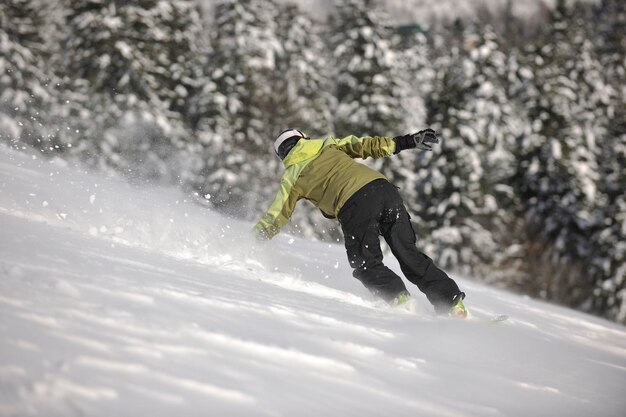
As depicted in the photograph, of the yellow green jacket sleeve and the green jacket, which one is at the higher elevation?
the yellow green jacket sleeve

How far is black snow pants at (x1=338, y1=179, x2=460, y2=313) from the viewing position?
437cm

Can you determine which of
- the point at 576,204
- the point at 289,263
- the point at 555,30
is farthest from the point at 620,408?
the point at 555,30

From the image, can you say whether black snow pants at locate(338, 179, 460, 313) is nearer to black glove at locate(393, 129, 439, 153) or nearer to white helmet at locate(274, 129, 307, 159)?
black glove at locate(393, 129, 439, 153)

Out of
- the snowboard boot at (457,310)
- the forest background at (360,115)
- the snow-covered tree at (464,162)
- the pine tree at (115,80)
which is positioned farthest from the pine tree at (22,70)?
the snowboard boot at (457,310)

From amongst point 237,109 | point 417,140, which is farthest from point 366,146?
point 237,109

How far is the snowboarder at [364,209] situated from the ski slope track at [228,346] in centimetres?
23

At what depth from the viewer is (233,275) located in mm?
3904

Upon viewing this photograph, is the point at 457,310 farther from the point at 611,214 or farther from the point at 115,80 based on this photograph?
the point at 611,214

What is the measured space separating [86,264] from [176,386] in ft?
4.57

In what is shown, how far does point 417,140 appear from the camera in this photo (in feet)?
16.5

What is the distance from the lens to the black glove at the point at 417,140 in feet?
16.4

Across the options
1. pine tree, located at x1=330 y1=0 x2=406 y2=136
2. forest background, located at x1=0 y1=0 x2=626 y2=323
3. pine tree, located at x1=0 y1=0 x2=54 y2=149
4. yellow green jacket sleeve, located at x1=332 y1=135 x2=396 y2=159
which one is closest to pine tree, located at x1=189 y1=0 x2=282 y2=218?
forest background, located at x1=0 y1=0 x2=626 y2=323

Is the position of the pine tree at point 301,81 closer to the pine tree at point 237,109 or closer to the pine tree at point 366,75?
the pine tree at point 366,75

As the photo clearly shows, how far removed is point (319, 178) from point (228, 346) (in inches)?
112
